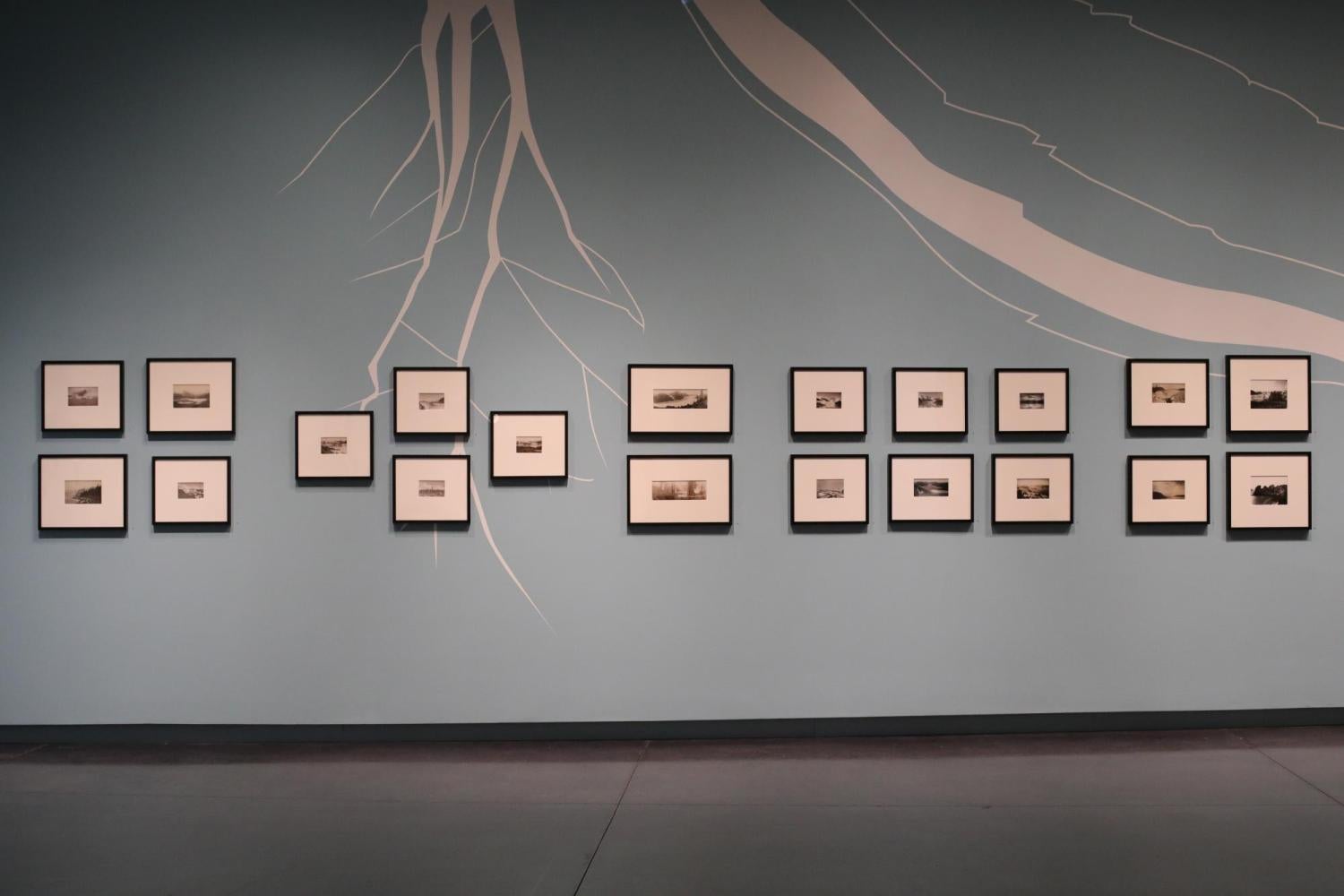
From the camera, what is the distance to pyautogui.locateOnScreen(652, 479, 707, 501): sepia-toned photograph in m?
3.98

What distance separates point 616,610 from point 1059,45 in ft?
12.0

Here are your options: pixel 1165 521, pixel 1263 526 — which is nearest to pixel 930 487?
pixel 1165 521

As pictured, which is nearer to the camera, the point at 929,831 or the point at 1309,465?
the point at 929,831

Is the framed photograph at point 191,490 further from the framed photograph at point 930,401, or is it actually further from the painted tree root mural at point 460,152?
the framed photograph at point 930,401

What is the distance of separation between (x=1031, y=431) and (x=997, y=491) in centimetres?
35

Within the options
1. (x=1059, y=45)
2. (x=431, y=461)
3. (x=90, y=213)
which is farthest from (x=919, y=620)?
(x=90, y=213)

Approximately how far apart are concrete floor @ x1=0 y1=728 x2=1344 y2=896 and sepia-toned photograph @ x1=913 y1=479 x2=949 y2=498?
1.22 meters

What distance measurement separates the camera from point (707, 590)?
13.1ft

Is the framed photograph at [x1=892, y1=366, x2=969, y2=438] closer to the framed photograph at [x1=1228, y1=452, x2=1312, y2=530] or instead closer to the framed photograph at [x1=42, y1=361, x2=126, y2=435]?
the framed photograph at [x1=1228, y1=452, x2=1312, y2=530]

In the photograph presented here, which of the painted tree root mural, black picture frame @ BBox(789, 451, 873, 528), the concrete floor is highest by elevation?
the painted tree root mural

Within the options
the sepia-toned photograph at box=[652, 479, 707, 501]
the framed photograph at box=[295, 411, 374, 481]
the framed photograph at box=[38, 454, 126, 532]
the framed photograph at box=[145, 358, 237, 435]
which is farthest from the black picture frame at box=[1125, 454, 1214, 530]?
the framed photograph at box=[38, 454, 126, 532]

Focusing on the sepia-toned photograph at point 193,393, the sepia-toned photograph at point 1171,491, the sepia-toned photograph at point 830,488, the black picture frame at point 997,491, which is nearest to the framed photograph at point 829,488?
the sepia-toned photograph at point 830,488

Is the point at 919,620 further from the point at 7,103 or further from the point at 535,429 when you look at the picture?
the point at 7,103

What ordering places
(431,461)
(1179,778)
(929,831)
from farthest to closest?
(431,461), (1179,778), (929,831)
